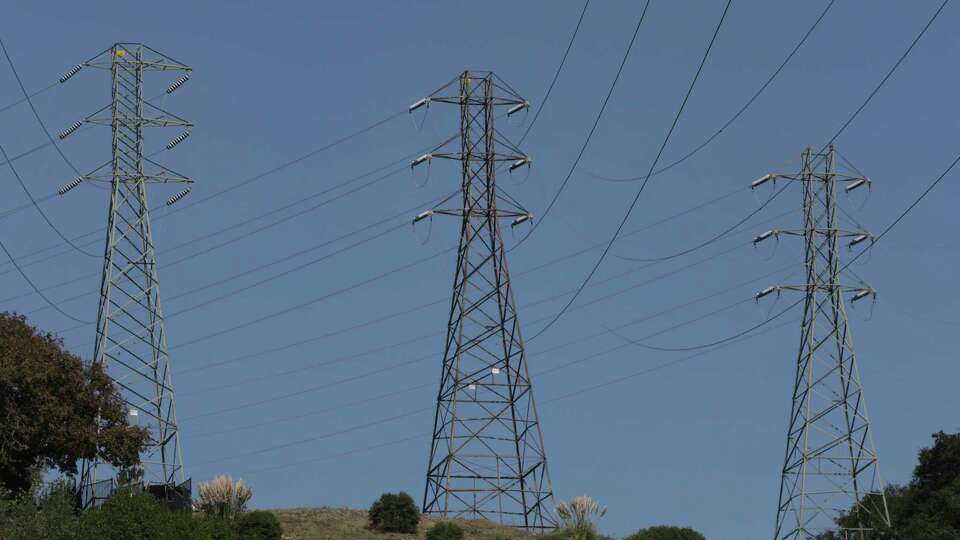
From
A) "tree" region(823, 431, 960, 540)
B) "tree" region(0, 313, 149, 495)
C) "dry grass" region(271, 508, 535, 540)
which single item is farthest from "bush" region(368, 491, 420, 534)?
"tree" region(823, 431, 960, 540)

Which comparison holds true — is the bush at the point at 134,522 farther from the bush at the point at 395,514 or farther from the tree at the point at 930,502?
the tree at the point at 930,502

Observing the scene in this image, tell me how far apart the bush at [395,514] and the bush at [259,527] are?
5.77 m

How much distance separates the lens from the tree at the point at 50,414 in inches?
2911

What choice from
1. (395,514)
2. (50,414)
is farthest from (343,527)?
(50,414)

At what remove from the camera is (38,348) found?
75.7 metres

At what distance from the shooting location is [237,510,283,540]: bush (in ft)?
227

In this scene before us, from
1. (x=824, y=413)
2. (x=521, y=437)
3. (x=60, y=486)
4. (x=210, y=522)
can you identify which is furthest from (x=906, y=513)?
(x=60, y=486)

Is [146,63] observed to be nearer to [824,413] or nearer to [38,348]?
[38,348]

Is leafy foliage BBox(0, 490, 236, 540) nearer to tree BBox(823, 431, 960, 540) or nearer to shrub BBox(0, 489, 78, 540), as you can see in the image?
shrub BBox(0, 489, 78, 540)

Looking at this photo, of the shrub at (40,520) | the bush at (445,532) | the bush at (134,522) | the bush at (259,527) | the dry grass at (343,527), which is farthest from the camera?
the dry grass at (343,527)

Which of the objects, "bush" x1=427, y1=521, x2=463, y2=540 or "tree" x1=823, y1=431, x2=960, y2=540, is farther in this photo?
"tree" x1=823, y1=431, x2=960, y2=540

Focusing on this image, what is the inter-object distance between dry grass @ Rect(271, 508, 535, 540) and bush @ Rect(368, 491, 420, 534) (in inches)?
19.1

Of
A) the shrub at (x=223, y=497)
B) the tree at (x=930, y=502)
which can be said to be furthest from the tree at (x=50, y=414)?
the tree at (x=930, y=502)

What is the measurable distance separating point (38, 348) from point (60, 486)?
10.7 meters
